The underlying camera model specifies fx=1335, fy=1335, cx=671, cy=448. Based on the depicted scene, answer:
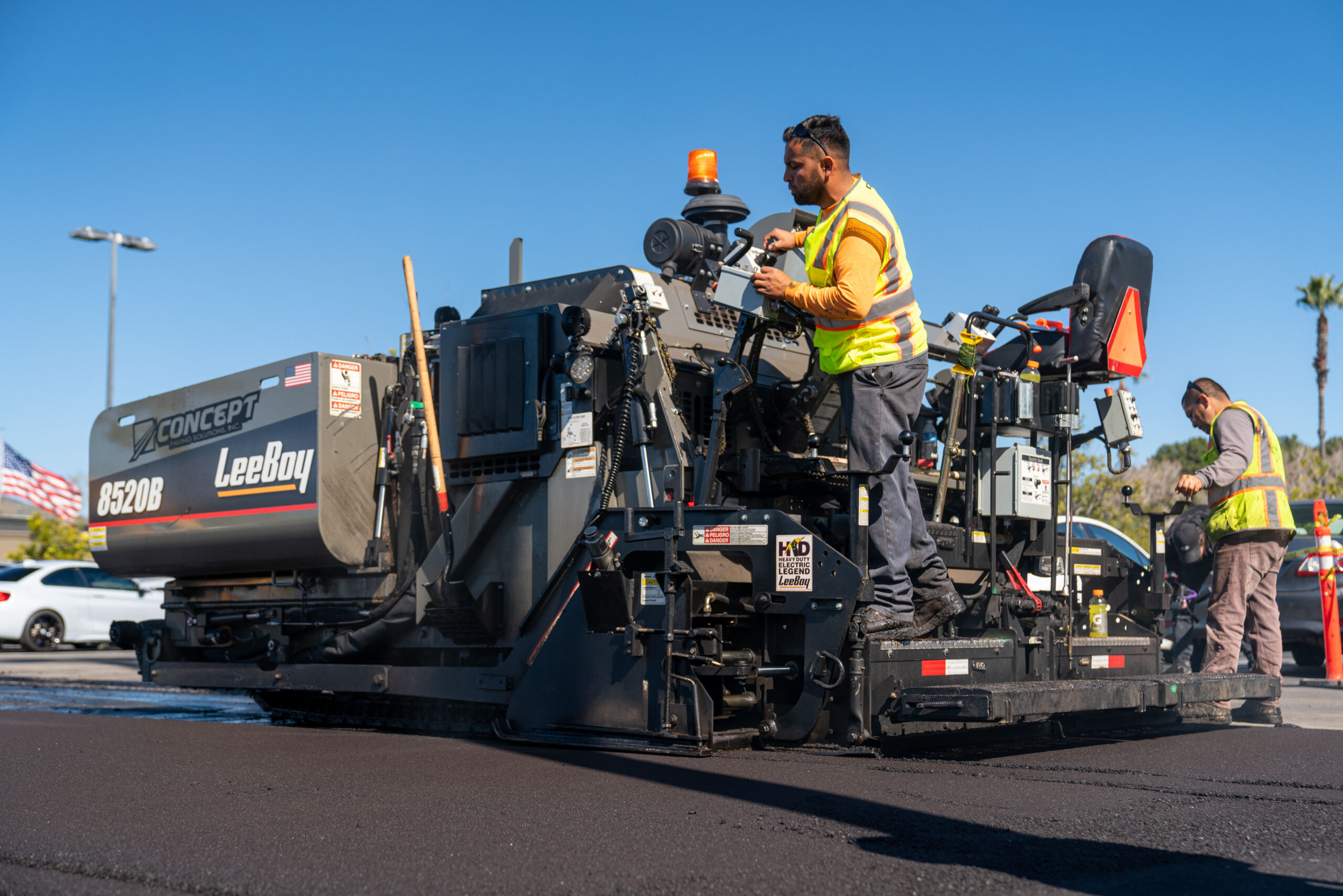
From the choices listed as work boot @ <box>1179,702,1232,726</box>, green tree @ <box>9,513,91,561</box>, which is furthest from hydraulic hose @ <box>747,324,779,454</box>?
green tree @ <box>9,513,91,561</box>

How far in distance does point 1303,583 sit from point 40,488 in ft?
69.4

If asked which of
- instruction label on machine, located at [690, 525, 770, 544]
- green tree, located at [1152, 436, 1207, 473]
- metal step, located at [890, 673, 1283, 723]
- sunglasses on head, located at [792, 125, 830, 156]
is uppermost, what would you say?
green tree, located at [1152, 436, 1207, 473]

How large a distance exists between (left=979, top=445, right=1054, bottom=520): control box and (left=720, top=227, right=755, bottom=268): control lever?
1.59 m

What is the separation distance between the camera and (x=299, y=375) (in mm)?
7641

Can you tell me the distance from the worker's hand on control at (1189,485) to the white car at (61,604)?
14026mm

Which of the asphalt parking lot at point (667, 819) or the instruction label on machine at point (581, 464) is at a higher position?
the instruction label on machine at point (581, 464)

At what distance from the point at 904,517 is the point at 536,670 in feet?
6.17

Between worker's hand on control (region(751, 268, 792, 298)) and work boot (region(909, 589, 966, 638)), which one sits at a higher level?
worker's hand on control (region(751, 268, 792, 298))

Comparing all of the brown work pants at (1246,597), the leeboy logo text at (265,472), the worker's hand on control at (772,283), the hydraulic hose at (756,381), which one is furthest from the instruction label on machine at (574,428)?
the brown work pants at (1246,597)

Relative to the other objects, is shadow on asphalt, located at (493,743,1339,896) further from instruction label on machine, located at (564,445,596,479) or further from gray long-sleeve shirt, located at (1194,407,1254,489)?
gray long-sleeve shirt, located at (1194,407,1254,489)

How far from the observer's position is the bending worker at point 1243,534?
7527 millimetres

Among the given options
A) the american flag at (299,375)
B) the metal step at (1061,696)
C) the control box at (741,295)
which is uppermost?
the control box at (741,295)

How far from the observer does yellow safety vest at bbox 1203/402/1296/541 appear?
7.61 m

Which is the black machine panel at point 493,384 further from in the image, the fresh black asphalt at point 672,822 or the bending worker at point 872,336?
the fresh black asphalt at point 672,822
